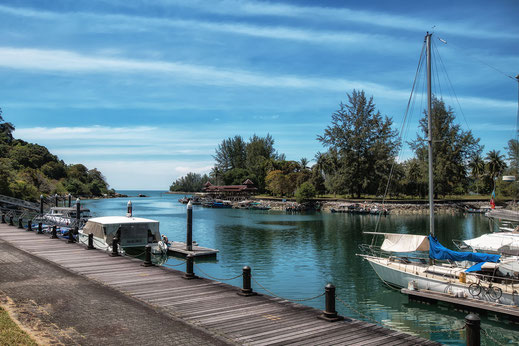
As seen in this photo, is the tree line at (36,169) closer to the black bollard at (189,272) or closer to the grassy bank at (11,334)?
the black bollard at (189,272)

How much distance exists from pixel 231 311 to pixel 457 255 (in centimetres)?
1419

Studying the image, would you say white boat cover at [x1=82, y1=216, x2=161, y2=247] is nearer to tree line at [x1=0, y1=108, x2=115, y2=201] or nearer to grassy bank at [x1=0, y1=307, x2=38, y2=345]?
Result: grassy bank at [x1=0, y1=307, x2=38, y2=345]

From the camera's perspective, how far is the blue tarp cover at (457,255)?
2081cm

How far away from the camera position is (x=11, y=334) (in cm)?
990

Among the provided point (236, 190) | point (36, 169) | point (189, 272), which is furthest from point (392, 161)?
point (36, 169)

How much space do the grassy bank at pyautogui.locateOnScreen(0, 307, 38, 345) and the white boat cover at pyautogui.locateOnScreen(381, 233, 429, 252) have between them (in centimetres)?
1966

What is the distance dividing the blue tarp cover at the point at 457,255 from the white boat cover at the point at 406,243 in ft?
1.77

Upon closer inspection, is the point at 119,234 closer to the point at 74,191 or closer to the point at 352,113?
the point at 352,113

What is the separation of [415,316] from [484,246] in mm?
9274

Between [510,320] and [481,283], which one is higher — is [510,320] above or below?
below

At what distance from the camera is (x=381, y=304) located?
21.5 metres

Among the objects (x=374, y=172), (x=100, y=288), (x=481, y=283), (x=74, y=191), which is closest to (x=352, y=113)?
(x=374, y=172)

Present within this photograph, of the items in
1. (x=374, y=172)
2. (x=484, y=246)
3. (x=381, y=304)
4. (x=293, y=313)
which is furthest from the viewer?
(x=374, y=172)

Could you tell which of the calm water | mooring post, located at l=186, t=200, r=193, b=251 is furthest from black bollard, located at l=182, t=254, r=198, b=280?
mooring post, located at l=186, t=200, r=193, b=251
